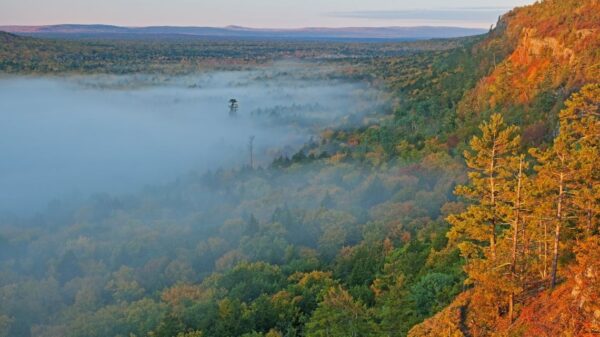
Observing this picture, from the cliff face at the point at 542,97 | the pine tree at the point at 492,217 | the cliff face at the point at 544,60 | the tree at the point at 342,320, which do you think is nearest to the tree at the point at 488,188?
the pine tree at the point at 492,217

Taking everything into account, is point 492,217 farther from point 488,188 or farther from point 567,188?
point 567,188

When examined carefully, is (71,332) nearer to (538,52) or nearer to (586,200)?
(586,200)

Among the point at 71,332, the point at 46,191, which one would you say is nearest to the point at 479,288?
the point at 71,332

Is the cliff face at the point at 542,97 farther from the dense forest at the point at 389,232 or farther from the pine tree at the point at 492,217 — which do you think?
the pine tree at the point at 492,217

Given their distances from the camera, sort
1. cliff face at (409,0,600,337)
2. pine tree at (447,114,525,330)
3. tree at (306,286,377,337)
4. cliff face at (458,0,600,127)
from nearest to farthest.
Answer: cliff face at (409,0,600,337) → pine tree at (447,114,525,330) → tree at (306,286,377,337) → cliff face at (458,0,600,127)

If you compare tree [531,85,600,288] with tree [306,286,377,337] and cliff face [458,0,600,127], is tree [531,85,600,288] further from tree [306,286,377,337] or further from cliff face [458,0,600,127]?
cliff face [458,0,600,127]

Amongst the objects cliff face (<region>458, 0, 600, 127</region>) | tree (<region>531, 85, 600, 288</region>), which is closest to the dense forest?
tree (<region>531, 85, 600, 288</region>)

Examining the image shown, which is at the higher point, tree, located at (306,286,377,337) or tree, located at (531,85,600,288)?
tree, located at (531,85,600,288)

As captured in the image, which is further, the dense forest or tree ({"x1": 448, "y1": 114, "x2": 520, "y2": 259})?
tree ({"x1": 448, "y1": 114, "x2": 520, "y2": 259})
